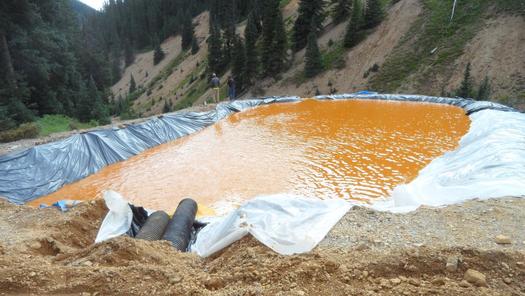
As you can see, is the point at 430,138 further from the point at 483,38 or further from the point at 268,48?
the point at 268,48

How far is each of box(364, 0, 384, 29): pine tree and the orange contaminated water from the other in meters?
13.5

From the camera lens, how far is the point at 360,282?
2635 millimetres

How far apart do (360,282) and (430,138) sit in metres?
8.00

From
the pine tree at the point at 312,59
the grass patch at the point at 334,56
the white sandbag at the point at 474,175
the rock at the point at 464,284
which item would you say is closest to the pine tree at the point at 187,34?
the grass patch at the point at 334,56

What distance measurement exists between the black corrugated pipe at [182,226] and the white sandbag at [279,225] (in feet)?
0.71

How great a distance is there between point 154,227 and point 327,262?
9.00 feet

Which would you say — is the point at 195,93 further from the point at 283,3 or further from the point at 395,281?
the point at 395,281

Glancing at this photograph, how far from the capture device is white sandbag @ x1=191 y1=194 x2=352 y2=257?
3.45 meters

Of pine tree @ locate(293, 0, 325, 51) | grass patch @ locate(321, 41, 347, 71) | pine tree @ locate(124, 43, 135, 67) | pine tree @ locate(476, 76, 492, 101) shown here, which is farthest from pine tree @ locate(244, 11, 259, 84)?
pine tree @ locate(124, 43, 135, 67)

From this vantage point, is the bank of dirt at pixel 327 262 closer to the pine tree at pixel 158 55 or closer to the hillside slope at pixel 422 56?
the hillside slope at pixel 422 56

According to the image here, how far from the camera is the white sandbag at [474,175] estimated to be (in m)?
4.64

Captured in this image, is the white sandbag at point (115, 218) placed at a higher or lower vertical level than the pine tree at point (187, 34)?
lower

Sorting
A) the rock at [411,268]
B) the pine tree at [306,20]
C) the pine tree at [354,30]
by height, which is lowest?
the rock at [411,268]

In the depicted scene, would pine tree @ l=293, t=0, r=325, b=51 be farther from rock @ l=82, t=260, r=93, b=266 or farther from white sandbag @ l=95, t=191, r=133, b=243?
rock @ l=82, t=260, r=93, b=266
